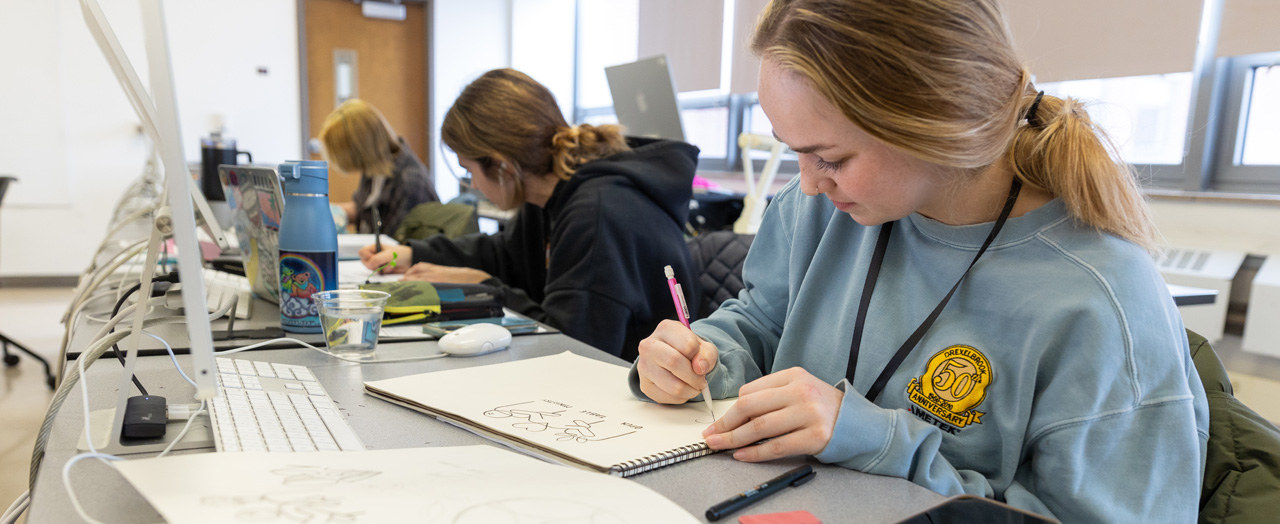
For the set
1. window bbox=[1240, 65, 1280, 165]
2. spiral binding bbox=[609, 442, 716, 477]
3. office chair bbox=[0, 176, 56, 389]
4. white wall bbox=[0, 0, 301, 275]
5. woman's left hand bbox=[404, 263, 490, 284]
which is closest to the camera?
spiral binding bbox=[609, 442, 716, 477]

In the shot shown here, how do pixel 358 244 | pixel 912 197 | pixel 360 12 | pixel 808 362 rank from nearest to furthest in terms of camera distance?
pixel 912 197 < pixel 808 362 < pixel 358 244 < pixel 360 12

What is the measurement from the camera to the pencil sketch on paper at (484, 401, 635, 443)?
0.70 meters

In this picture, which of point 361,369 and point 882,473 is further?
point 361,369

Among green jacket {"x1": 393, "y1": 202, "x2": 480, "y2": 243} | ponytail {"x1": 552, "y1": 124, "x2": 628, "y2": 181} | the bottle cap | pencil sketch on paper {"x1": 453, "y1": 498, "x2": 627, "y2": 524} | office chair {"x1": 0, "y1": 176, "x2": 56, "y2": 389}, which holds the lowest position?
office chair {"x1": 0, "y1": 176, "x2": 56, "y2": 389}

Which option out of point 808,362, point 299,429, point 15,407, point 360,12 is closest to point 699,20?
point 360,12

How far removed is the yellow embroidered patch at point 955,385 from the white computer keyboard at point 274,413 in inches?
21.3

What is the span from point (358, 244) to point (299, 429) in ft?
5.63

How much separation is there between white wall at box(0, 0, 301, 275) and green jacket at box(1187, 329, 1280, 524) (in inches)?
202

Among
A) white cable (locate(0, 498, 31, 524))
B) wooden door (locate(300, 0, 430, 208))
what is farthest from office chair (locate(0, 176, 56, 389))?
white cable (locate(0, 498, 31, 524))

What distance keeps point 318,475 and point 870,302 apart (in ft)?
1.99

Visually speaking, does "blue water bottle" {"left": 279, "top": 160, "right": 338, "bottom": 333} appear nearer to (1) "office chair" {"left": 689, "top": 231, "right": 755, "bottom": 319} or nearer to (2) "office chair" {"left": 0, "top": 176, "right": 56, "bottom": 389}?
(1) "office chair" {"left": 689, "top": 231, "right": 755, "bottom": 319}

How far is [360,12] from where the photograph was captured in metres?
5.72

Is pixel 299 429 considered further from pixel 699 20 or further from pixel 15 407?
pixel 699 20

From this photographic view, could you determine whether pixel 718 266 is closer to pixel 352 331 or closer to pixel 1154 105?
pixel 352 331
